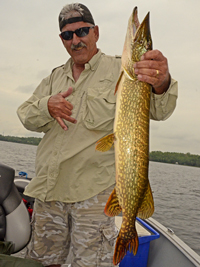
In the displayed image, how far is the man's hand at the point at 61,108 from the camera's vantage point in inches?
83.0

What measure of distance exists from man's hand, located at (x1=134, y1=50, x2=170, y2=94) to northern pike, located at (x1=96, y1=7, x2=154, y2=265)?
0.08 metres

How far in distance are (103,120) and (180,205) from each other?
19.4 m

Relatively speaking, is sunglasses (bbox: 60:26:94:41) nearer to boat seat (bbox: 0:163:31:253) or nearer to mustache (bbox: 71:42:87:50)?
mustache (bbox: 71:42:87:50)

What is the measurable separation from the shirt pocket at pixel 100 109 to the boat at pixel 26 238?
1.13 metres

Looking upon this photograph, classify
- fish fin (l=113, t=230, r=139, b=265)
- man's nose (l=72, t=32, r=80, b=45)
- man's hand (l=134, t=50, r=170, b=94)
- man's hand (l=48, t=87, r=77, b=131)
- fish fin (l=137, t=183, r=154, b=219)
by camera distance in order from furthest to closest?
man's nose (l=72, t=32, r=80, b=45) → man's hand (l=48, t=87, r=77, b=131) → fish fin (l=137, t=183, r=154, b=219) → fish fin (l=113, t=230, r=139, b=265) → man's hand (l=134, t=50, r=170, b=94)

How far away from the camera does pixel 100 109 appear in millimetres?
2480

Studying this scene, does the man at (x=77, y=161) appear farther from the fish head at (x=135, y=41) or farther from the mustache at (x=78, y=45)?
the fish head at (x=135, y=41)

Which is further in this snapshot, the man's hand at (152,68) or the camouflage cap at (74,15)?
the camouflage cap at (74,15)

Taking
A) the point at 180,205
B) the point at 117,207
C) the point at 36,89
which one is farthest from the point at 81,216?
the point at 180,205

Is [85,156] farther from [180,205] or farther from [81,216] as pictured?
[180,205]

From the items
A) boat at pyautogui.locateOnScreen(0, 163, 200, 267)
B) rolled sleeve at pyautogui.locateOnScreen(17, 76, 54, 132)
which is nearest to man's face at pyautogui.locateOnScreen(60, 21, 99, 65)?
rolled sleeve at pyautogui.locateOnScreen(17, 76, 54, 132)

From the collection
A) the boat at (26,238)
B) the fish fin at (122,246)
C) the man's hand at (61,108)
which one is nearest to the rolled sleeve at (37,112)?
the man's hand at (61,108)

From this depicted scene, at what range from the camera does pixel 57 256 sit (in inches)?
103

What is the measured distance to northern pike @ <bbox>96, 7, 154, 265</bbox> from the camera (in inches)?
68.2
